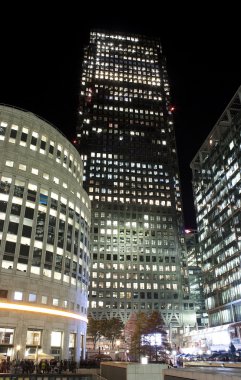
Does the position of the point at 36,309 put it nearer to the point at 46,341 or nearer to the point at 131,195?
the point at 46,341

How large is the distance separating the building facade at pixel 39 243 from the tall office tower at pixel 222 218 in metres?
46.4

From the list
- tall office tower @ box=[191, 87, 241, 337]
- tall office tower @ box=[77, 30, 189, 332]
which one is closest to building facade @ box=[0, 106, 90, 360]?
tall office tower @ box=[191, 87, 241, 337]

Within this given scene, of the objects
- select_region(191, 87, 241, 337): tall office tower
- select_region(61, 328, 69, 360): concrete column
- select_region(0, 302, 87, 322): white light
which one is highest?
select_region(191, 87, 241, 337): tall office tower

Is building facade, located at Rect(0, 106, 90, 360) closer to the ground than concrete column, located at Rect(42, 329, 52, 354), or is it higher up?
higher up

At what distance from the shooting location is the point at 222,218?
110000mm

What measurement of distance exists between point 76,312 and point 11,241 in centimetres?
2187

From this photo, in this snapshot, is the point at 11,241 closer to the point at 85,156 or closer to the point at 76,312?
the point at 76,312

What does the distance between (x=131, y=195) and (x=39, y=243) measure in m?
94.7

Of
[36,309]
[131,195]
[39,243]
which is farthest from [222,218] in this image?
[36,309]

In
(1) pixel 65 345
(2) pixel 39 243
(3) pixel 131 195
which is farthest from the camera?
(3) pixel 131 195

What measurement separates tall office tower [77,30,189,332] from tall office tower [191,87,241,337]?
21690 mm

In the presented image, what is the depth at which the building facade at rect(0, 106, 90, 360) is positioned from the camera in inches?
2213

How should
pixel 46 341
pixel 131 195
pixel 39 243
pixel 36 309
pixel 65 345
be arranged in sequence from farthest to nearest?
pixel 131 195 → pixel 39 243 → pixel 65 345 → pixel 36 309 → pixel 46 341

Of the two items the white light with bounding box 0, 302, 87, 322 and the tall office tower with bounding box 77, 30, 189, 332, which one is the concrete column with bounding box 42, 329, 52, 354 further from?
the tall office tower with bounding box 77, 30, 189, 332
